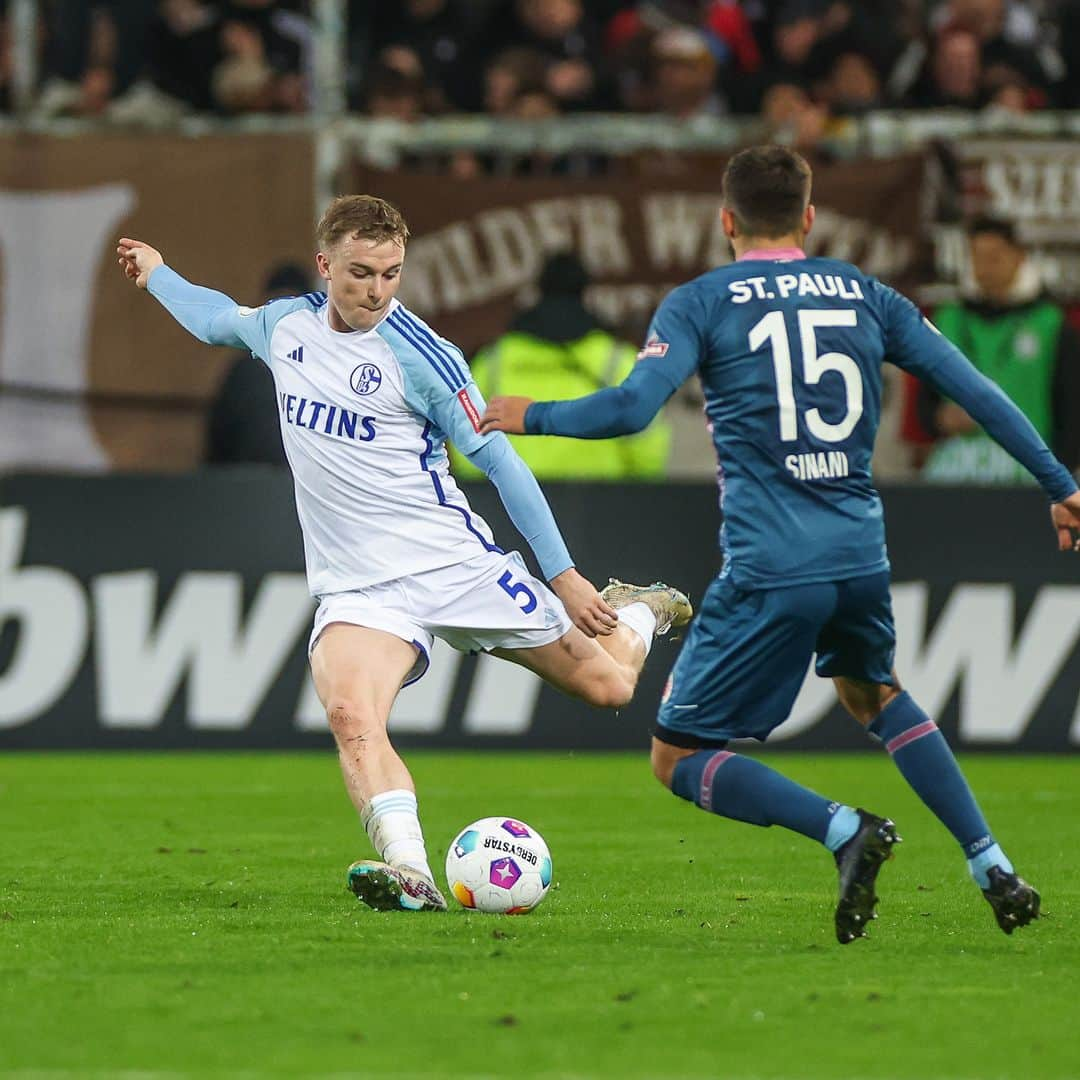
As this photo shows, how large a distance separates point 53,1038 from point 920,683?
768 cm

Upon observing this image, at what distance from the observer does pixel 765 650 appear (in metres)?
6.21

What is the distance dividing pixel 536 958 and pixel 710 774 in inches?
30.7

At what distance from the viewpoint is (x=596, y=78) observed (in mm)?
14070

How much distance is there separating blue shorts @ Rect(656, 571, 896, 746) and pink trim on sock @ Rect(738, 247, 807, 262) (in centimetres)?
89

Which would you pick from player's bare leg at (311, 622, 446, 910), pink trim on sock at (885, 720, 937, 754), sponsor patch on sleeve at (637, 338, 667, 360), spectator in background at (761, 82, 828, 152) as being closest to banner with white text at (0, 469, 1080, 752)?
spectator in background at (761, 82, 828, 152)

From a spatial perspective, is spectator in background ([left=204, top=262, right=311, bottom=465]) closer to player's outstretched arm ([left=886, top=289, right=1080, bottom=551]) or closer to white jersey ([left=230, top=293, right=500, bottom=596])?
white jersey ([left=230, top=293, right=500, bottom=596])

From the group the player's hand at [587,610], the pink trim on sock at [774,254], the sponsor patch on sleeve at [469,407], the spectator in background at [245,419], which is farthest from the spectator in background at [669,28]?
the player's hand at [587,610]

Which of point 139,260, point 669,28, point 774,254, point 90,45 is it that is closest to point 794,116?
point 669,28

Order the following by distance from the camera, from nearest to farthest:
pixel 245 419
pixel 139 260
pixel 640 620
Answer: pixel 139 260 → pixel 640 620 → pixel 245 419

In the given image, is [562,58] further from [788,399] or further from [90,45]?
[788,399]

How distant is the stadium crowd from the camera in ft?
44.9

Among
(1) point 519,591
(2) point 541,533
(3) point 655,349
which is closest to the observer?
(3) point 655,349

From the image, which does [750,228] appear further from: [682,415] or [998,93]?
[998,93]

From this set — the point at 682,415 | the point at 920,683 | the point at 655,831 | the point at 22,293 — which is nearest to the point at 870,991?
the point at 655,831
